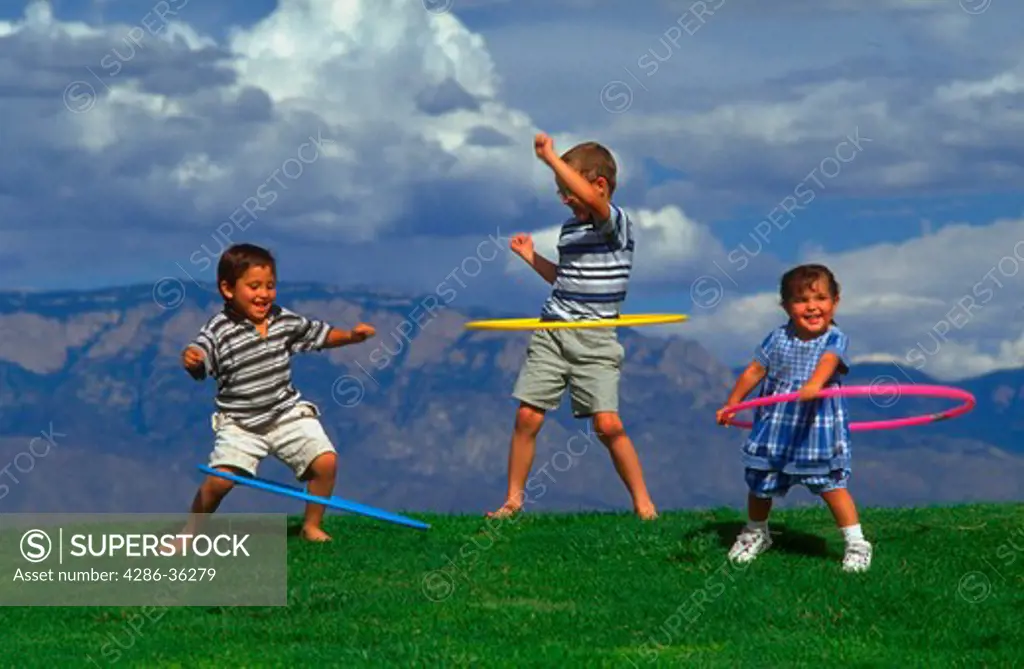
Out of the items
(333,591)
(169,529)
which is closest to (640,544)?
(333,591)

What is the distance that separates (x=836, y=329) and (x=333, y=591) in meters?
3.88

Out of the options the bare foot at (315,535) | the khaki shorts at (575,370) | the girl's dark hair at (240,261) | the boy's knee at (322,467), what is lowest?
the bare foot at (315,535)

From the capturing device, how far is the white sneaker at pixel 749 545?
1235cm

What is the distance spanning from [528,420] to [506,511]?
0.79m

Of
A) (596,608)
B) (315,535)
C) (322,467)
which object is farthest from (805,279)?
(315,535)

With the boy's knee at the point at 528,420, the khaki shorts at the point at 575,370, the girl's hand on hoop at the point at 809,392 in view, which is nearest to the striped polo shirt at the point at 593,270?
the khaki shorts at the point at 575,370

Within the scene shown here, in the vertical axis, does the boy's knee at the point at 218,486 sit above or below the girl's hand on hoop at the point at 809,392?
above

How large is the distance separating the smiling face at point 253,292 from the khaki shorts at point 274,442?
77cm

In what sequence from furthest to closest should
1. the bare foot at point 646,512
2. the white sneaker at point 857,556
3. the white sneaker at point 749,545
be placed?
the bare foot at point 646,512, the white sneaker at point 749,545, the white sneaker at point 857,556

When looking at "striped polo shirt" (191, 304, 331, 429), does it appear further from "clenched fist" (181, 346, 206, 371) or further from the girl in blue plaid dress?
the girl in blue plaid dress

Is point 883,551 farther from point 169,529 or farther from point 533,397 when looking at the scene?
point 169,529

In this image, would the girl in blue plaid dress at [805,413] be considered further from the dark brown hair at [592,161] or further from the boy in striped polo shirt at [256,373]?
the boy in striped polo shirt at [256,373]

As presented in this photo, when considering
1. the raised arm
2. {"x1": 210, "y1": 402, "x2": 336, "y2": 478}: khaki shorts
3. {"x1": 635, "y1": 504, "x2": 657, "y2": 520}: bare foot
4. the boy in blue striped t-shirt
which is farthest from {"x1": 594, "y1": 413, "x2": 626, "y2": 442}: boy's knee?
{"x1": 210, "y1": 402, "x2": 336, "y2": 478}: khaki shorts

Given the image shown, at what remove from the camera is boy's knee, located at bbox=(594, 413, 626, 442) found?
13648mm
